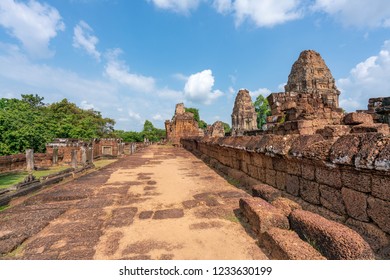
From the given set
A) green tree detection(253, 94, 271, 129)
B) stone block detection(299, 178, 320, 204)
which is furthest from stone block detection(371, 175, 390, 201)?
green tree detection(253, 94, 271, 129)

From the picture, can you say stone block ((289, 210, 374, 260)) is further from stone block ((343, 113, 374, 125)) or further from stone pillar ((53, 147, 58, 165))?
stone pillar ((53, 147, 58, 165))

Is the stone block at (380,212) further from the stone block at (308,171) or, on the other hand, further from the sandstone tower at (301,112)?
the sandstone tower at (301,112)

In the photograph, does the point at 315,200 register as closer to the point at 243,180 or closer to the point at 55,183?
the point at 243,180

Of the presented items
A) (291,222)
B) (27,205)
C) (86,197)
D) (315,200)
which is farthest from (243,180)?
(27,205)

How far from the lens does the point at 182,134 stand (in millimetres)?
25938

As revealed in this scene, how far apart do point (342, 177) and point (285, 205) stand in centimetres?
73

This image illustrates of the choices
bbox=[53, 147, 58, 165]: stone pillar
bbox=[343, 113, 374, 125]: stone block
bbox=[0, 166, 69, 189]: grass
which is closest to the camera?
bbox=[343, 113, 374, 125]: stone block

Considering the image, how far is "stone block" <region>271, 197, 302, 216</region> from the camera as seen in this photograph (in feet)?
8.10

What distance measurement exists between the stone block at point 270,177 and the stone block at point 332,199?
104 centimetres

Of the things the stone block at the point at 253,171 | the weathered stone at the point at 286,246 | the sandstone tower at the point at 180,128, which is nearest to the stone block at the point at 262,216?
the weathered stone at the point at 286,246

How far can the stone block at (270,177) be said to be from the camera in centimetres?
342

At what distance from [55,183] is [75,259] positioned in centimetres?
443

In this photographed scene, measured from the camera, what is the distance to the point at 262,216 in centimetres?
222

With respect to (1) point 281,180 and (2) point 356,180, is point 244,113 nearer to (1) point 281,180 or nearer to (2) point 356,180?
(1) point 281,180
